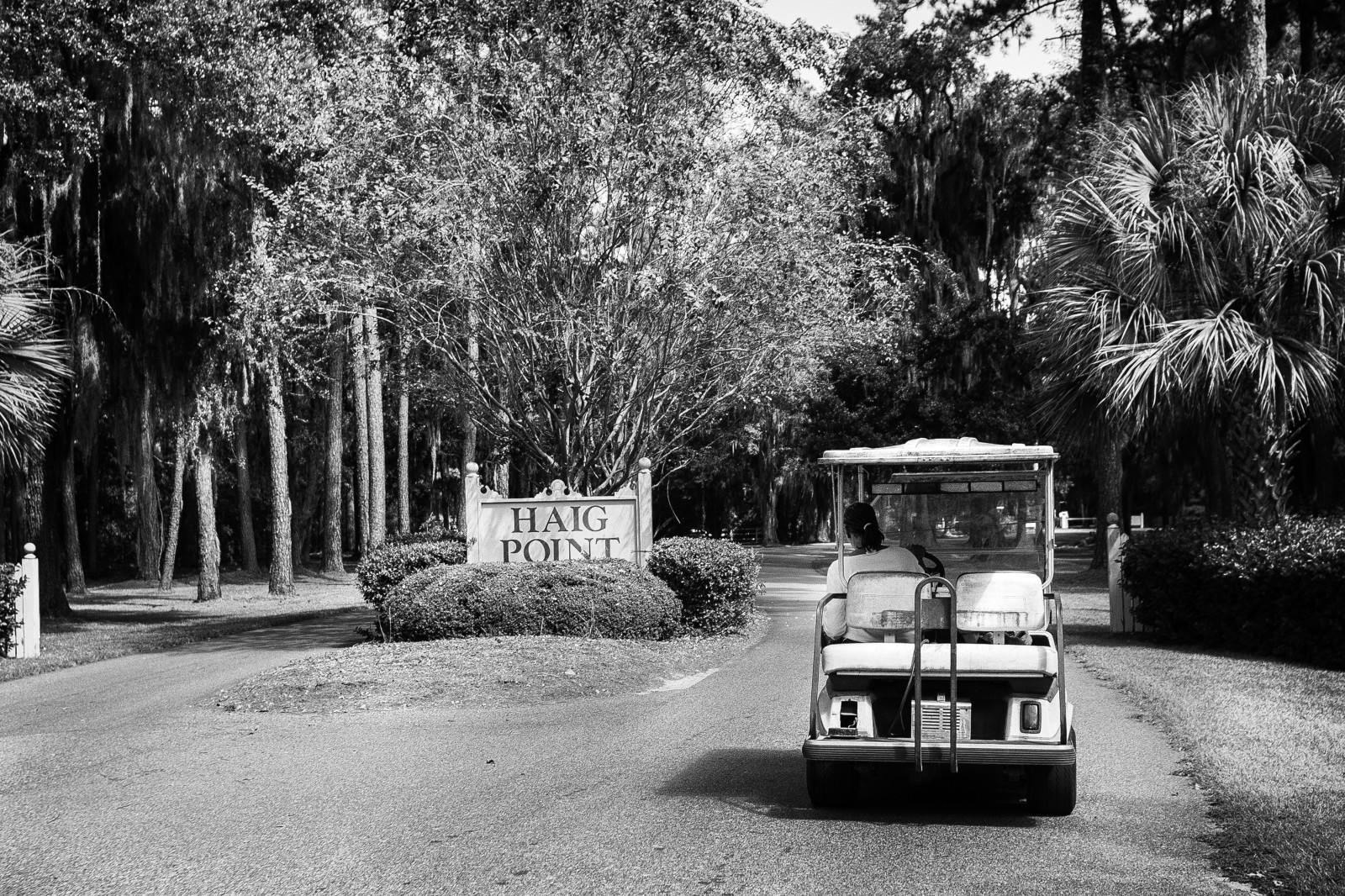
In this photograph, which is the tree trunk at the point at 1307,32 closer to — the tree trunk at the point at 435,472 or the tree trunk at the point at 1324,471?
the tree trunk at the point at 1324,471

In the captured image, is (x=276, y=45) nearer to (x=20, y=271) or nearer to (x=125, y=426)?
(x=20, y=271)

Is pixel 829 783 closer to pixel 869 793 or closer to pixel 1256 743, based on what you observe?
pixel 869 793

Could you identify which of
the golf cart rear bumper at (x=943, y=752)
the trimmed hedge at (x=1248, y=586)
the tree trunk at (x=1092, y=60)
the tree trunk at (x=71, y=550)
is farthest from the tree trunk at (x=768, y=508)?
the golf cart rear bumper at (x=943, y=752)

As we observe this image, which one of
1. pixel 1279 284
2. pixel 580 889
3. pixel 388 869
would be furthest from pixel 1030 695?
pixel 1279 284

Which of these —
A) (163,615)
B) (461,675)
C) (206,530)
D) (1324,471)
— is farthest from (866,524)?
(206,530)

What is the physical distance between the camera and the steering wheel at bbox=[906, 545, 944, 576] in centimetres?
760

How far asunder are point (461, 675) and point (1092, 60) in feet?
67.3

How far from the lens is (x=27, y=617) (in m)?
16.9

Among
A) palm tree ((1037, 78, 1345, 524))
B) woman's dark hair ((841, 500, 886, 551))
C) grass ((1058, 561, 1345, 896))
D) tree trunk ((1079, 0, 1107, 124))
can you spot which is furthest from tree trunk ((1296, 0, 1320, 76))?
woman's dark hair ((841, 500, 886, 551))

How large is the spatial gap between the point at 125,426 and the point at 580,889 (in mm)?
20911

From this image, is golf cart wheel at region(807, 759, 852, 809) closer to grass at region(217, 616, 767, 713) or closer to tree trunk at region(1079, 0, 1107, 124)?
grass at region(217, 616, 767, 713)

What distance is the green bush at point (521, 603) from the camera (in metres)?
15.0

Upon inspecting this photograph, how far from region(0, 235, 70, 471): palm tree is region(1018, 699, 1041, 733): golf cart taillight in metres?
13.4

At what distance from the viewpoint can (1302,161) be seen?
15.7 meters
